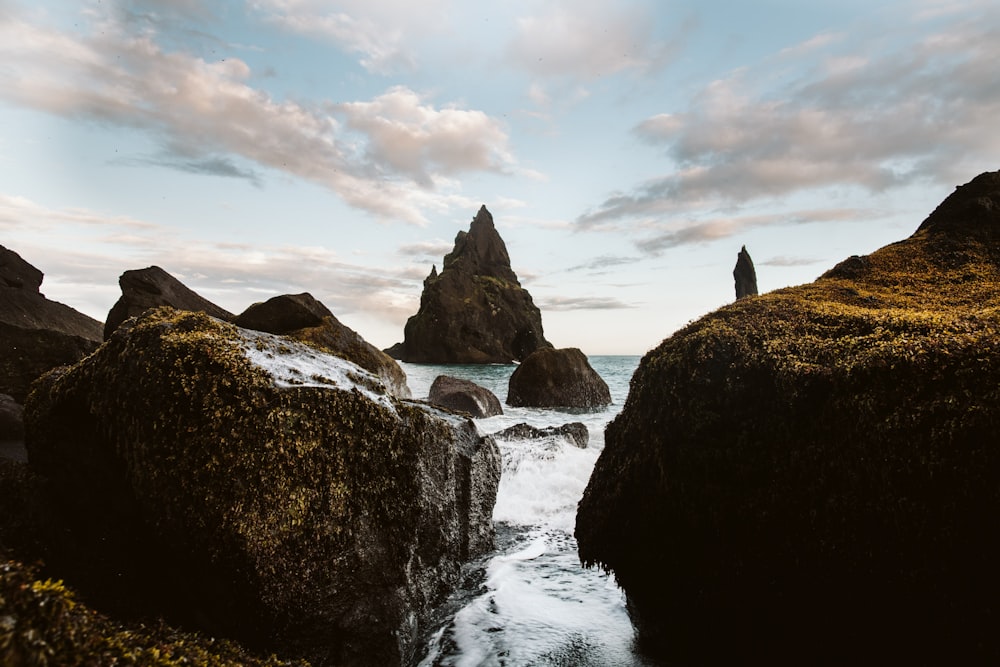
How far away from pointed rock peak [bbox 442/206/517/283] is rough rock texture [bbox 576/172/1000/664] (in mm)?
104807

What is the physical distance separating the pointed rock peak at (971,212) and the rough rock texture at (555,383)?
1846cm

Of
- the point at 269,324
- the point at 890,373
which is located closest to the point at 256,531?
the point at 890,373

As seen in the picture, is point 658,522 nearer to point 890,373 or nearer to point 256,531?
point 890,373

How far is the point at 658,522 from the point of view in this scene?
482 centimetres

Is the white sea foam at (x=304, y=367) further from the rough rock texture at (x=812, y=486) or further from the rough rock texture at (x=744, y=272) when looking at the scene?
the rough rock texture at (x=744, y=272)

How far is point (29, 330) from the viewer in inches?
509

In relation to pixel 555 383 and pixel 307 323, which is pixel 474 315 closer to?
pixel 555 383

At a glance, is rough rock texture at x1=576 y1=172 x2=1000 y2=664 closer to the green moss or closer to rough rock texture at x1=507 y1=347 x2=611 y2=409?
the green moss

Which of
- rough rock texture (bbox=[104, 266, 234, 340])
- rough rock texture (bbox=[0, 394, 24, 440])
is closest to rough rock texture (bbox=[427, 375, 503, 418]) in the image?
rough rock texture (bbox=[104, 266, 234, 340])

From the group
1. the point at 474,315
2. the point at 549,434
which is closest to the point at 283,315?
the point at 549,434

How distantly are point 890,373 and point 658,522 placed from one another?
7.34 ft

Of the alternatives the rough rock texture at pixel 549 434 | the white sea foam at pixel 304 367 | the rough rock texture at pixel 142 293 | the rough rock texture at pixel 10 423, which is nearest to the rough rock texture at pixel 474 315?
the rough rock texture at pixel 142 293

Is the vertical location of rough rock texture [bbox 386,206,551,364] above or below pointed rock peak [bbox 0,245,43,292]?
above

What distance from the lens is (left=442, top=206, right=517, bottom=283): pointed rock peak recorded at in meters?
112
